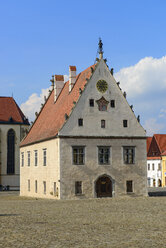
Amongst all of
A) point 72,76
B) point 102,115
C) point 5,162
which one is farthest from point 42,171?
point 5,162

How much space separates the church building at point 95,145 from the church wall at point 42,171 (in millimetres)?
94

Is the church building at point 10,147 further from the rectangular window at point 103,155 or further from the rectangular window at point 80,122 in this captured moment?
the rectangular window at point 80,122

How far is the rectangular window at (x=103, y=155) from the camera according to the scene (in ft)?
148

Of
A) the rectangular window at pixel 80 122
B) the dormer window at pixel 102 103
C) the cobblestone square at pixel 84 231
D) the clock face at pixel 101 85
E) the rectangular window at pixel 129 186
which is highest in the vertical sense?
the clock face at pixel 101 85

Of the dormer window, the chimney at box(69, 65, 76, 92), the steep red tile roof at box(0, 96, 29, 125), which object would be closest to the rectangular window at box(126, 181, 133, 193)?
the dormer window

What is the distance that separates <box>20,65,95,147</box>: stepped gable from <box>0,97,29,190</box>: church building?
3498 cm

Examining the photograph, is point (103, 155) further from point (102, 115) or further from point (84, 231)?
point (84, 231)

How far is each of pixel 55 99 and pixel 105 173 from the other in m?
13.7

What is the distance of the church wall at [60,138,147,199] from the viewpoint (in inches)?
1713

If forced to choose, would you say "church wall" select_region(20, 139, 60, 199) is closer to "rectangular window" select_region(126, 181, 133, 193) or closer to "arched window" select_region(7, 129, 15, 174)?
"rectangular window" select_region(126, 181, 133, 193)

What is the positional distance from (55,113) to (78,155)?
26.1 ft

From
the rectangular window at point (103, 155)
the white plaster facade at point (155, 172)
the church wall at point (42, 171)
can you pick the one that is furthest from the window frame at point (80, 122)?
the white plaster facade at point (155, 172)

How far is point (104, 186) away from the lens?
4488cm

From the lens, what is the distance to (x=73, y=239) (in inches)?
628
